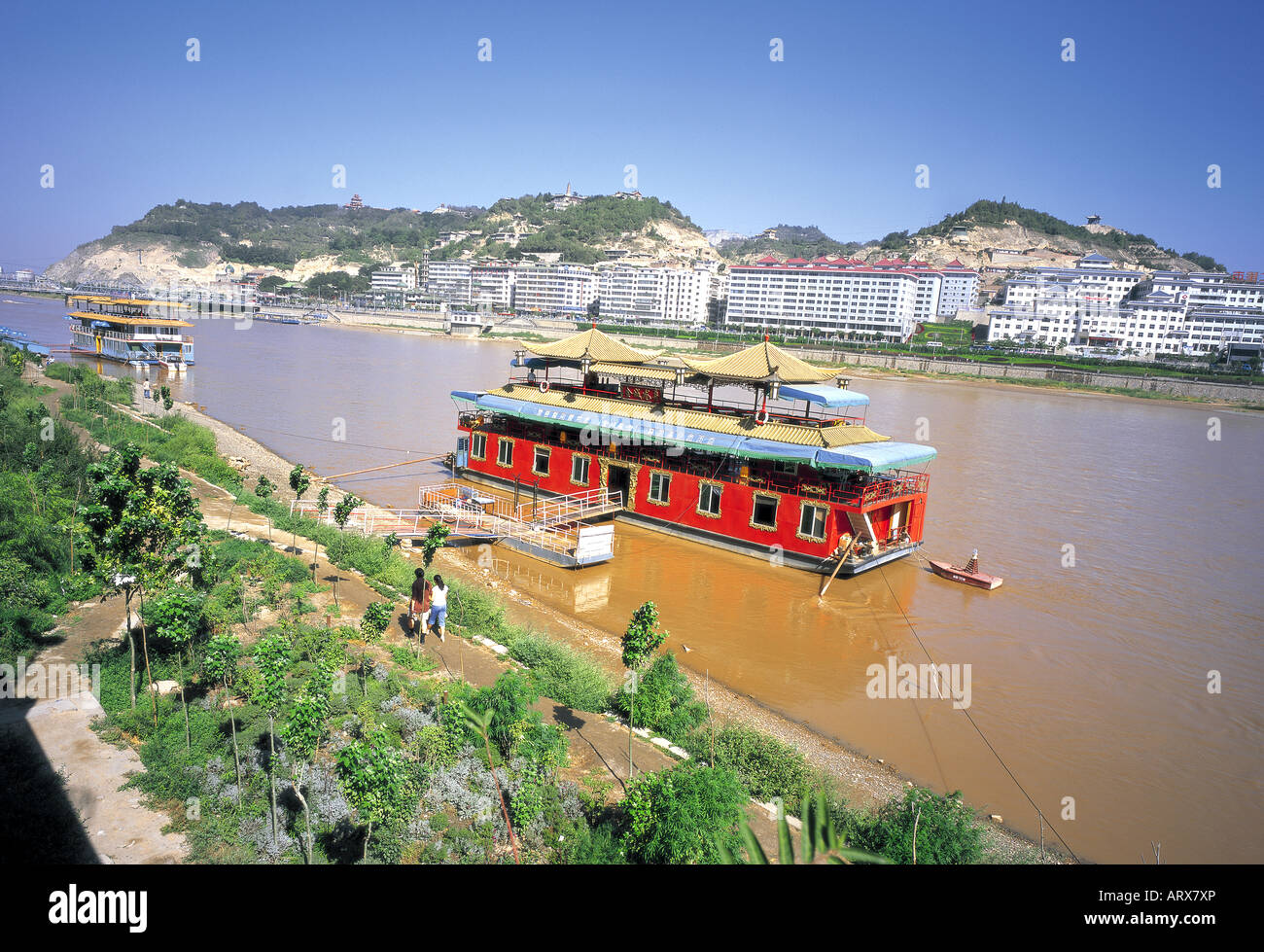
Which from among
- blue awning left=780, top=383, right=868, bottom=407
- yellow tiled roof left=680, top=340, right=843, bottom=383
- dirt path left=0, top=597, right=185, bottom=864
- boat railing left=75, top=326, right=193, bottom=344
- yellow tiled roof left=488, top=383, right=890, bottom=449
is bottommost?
dirt path left=0, top=597, right=185, bottom=864

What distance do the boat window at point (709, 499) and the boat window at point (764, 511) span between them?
4.24 ft

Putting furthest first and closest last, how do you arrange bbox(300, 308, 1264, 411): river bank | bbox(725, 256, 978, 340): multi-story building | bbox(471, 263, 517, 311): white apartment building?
1. bbox(471, 263, 517, 311): white apartment building
2. bbox(725, 256, 978, 340): multi-story building
3. bbox(300, 308, 1264, 411): river bank

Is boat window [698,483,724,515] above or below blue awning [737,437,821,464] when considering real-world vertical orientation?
below

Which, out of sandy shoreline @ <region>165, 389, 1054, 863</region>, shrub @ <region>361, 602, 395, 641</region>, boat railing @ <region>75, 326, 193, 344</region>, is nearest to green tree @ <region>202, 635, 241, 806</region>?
shrub @ <region>361, 602, 395, 641</region>

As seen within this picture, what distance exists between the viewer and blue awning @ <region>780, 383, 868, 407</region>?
859 inches

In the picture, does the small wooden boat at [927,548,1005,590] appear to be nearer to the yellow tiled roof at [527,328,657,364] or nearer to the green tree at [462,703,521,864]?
the yellow tiled roof at [527,328,657,364]

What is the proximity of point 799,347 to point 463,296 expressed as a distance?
332 ft

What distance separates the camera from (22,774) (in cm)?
771

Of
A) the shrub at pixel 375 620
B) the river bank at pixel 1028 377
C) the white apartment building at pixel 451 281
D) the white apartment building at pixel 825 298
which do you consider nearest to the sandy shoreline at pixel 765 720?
the shrub at pixel 375 620

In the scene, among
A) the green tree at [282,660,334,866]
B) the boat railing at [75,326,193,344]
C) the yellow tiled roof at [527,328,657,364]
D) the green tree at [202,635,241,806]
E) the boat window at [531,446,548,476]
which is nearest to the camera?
the green tree at [282,660,334,866]

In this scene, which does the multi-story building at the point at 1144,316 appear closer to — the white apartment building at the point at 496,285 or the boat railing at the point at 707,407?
the white apartment building at the point at 496,285

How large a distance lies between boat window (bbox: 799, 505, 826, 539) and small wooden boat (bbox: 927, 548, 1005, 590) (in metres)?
4.38

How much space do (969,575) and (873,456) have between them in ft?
16.8
